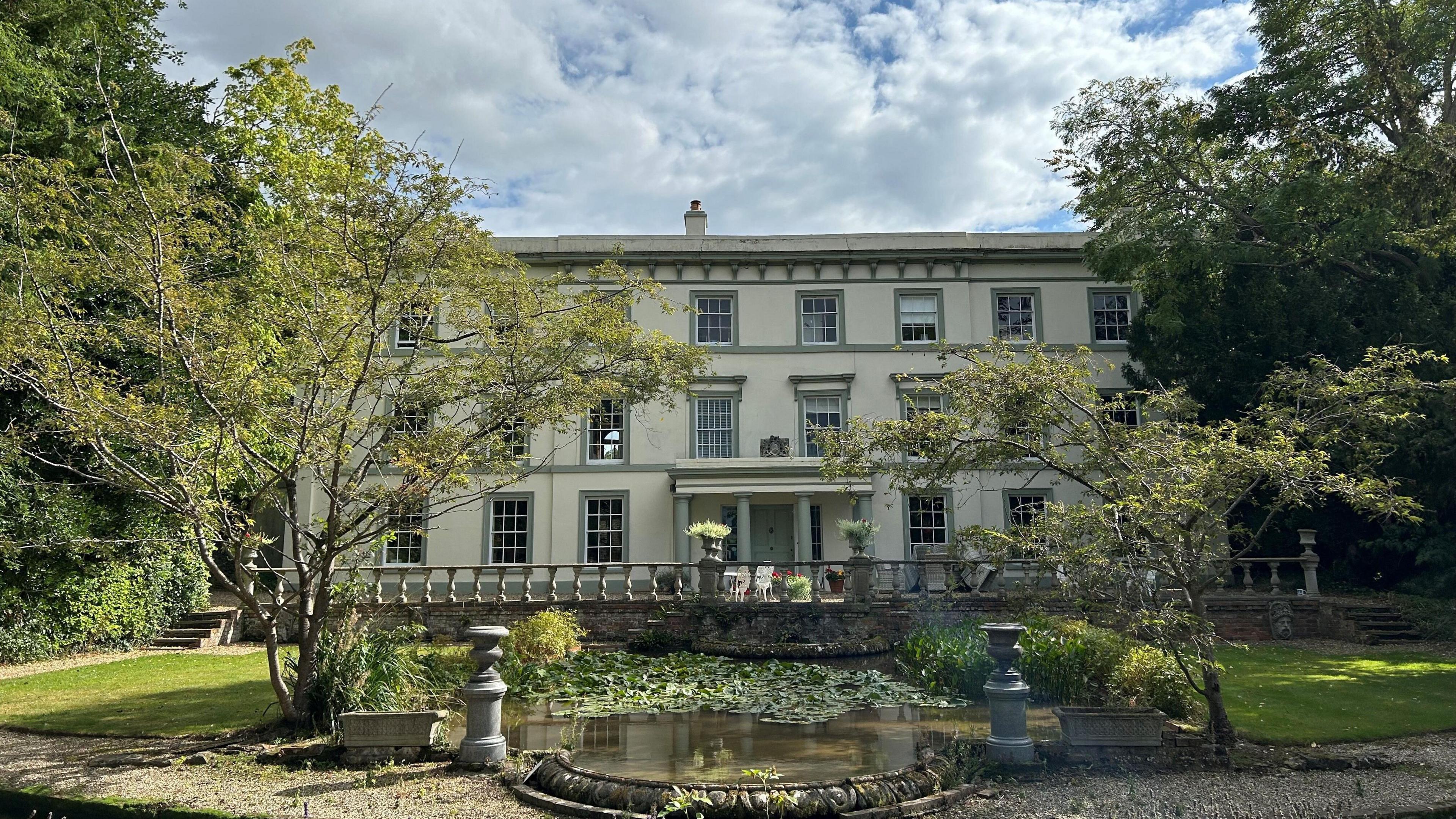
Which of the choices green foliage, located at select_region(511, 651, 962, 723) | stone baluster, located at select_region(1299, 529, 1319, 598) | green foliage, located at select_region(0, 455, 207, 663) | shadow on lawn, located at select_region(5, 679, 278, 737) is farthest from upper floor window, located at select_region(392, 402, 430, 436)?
stone baluster, located at select_region(1299, 529, 1319, 598)

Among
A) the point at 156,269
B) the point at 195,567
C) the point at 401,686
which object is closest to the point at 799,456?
the point at 195,567

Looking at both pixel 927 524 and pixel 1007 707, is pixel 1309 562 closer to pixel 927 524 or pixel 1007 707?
pixel 927 524

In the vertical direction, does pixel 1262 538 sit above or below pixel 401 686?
above

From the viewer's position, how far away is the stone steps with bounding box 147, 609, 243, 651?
16.7 m

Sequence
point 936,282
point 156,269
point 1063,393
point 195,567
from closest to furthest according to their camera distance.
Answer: point 156,269
point 1063,393
point 195,567
point 936,282

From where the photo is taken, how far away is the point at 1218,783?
7.23 m

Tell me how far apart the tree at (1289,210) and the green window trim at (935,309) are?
4.07m

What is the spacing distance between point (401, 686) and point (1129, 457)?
7.66 meters

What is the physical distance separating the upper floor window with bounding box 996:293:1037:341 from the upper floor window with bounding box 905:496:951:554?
17.2ft

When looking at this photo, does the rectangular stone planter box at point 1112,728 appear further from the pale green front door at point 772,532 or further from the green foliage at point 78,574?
the pale green front door at point 772,532

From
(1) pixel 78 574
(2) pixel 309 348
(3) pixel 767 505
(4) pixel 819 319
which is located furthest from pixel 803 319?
(1) pixel 78 574

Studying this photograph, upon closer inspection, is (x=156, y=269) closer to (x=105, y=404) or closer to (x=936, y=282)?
(x=105, y=404)

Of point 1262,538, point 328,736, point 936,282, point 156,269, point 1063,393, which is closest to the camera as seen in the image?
point 156,269

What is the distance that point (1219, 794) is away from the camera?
22.8ft
